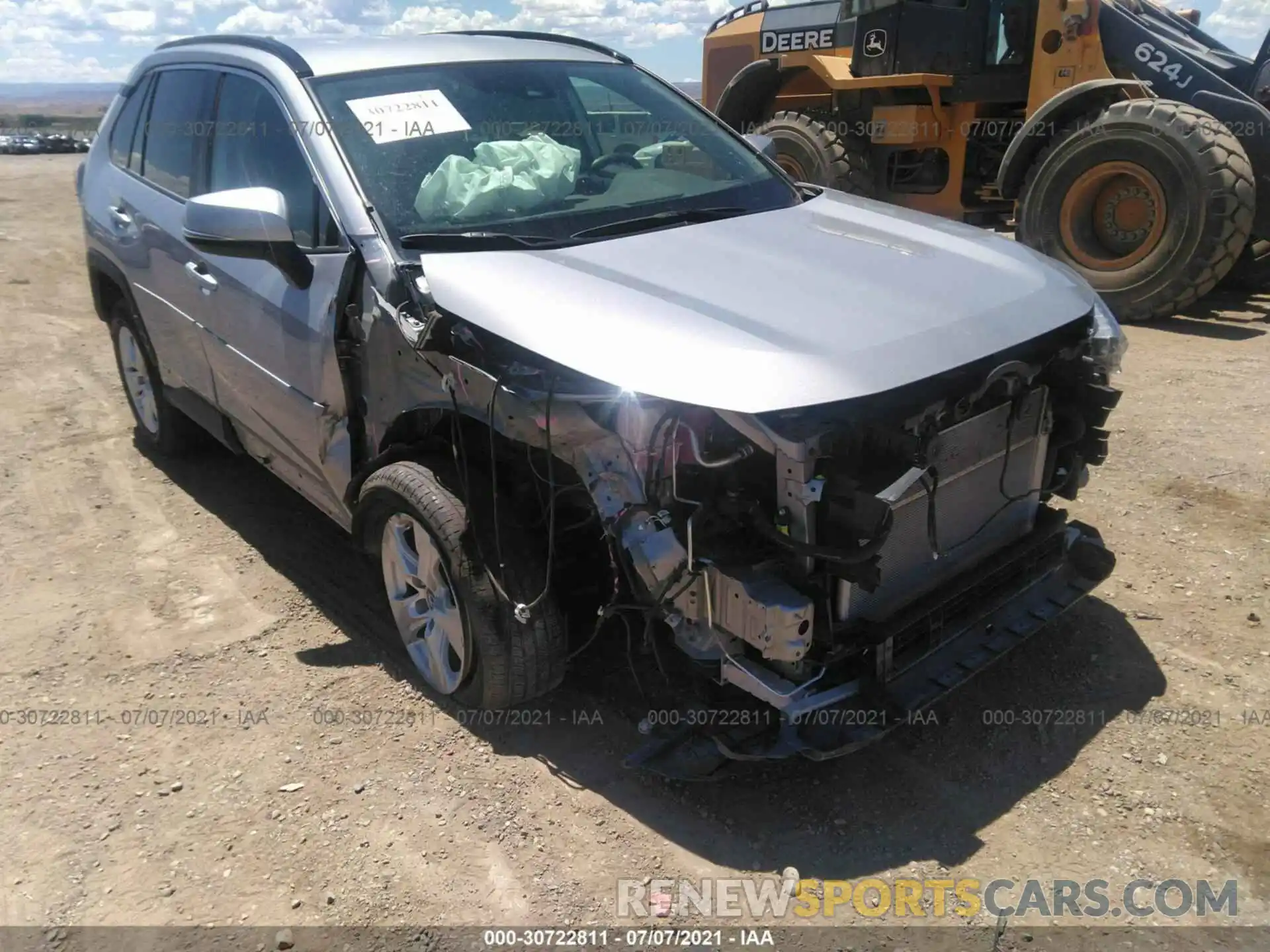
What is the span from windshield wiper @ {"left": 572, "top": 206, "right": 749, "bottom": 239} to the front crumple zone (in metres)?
0.70

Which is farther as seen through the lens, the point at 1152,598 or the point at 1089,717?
the point at 1152,598

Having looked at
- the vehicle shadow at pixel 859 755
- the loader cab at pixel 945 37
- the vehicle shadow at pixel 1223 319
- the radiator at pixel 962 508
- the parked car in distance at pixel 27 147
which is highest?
the loader cab at pixel 945 37

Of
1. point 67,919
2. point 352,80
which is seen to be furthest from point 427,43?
point 67,919

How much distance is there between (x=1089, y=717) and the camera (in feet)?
10.2

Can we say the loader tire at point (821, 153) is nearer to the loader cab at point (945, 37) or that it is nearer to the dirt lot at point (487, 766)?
the loader cab at point (945, 37)

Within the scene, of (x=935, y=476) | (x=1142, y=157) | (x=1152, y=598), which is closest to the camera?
(x=935, y=476)

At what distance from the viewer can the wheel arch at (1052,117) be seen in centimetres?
745

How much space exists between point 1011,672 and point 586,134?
249cm

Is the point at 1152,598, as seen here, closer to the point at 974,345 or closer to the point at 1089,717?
the point at 1089,717

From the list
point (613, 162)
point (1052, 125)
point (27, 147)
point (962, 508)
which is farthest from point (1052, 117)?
point (27, 147)

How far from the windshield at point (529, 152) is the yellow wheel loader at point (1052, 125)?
4324mm

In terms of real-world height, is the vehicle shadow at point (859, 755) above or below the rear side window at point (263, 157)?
below

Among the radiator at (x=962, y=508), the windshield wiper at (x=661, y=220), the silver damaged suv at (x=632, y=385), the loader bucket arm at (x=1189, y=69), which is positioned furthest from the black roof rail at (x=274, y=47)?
the loader bucket arm at (x=1189, y=69)

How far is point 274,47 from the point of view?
365 centimetres
